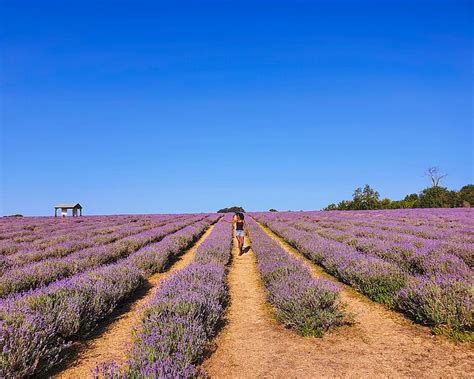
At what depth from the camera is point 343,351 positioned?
4.26 m

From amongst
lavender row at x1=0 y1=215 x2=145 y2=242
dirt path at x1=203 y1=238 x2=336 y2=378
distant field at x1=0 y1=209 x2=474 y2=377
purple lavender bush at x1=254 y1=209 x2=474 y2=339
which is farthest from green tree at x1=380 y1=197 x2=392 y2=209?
dirt path at x1=203 y1=238 x2=336 y2=378

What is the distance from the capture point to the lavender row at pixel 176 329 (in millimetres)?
3068

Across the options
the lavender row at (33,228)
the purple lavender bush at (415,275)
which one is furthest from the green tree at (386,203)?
the purple lavender bush at (415,275)

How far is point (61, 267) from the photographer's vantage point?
8.32 m

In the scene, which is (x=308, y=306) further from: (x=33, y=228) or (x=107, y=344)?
(x=33, y=228)

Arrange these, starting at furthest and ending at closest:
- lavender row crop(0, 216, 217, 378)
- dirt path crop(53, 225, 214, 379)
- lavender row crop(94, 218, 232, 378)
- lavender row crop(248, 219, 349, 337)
A: lavender row crop(248, 219, 349, 337) < dirt path crop(53, 225, 214, 379) < lavender row crop(0, 216, 217, 378) < lavender row crop(94, 218, 232, 378)

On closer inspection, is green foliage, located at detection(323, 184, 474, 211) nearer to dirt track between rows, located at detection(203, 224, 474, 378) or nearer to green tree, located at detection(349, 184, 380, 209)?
green tree, located at detection(349, 184, 380, 209)

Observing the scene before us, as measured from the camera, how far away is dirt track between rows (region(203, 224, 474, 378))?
147 inches

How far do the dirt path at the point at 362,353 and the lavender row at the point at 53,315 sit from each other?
184 cm

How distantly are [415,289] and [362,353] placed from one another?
1.61 metres

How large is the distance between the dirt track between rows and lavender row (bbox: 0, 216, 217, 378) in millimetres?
1760

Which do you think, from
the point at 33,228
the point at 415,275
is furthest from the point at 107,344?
the point at 33,228

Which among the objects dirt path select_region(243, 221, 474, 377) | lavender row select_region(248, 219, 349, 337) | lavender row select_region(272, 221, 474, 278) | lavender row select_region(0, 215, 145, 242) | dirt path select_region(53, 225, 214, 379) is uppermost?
lavender row select_region(0, 215, 145, 242)

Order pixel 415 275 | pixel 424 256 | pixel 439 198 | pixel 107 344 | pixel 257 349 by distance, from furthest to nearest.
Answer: pixel 439 198, pixel 424 256, pixel 415 275, pixel 107 344, pixel 257 349
